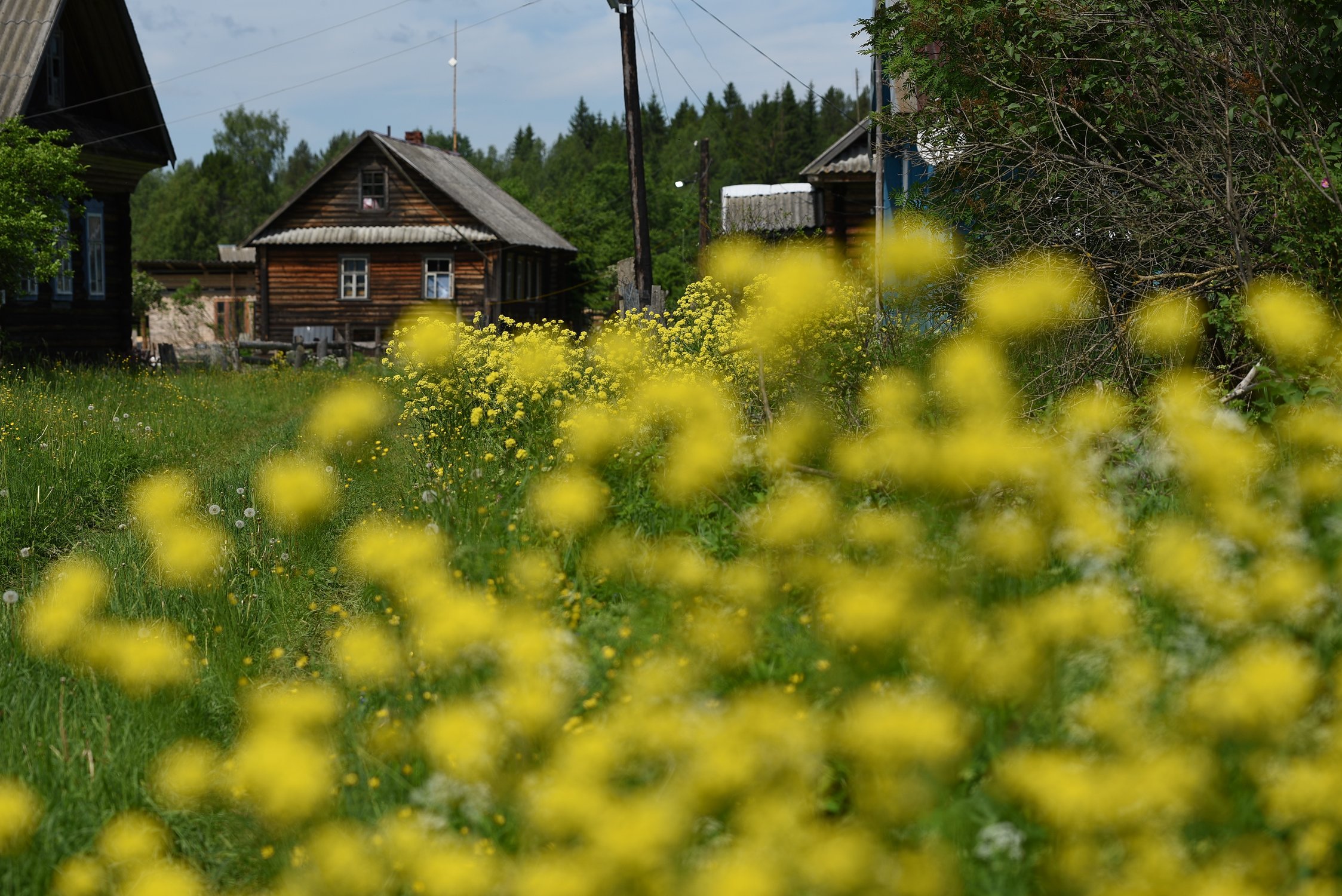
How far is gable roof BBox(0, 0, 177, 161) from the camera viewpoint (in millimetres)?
16688

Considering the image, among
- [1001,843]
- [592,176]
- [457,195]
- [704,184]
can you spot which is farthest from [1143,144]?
[592,176]

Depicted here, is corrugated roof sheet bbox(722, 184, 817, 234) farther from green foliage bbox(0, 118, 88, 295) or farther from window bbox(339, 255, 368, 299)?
green foliage bbox(0, 118, 88, 295)

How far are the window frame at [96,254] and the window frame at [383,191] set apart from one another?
422 inches

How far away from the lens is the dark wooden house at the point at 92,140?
17.4 metres


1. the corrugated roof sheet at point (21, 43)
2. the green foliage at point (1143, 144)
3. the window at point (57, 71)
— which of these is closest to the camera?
the green foliage at point (1143, 144)

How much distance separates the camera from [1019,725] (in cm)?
322

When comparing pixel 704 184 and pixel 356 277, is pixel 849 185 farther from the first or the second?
pixel 356 277

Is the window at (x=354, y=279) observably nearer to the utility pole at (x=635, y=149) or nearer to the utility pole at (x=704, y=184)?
the utility pole at (x=704, y=184)

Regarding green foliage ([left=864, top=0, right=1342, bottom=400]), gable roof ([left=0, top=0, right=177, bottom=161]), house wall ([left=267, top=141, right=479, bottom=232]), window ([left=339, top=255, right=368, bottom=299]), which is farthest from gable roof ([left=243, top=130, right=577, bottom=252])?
green foliage ([left=864, top=0, right=1342, bottom=400])

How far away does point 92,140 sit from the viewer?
18297mm

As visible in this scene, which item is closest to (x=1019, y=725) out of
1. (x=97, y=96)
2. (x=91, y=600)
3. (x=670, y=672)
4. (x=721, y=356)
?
(x=670, y=672)

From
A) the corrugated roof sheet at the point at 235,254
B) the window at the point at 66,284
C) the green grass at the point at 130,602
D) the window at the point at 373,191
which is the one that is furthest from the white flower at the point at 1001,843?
the corrugated roof sheet at the point at 235,254

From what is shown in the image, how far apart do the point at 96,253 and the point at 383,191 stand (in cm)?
1122

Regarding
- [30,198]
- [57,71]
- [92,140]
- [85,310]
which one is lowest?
[85,310]
